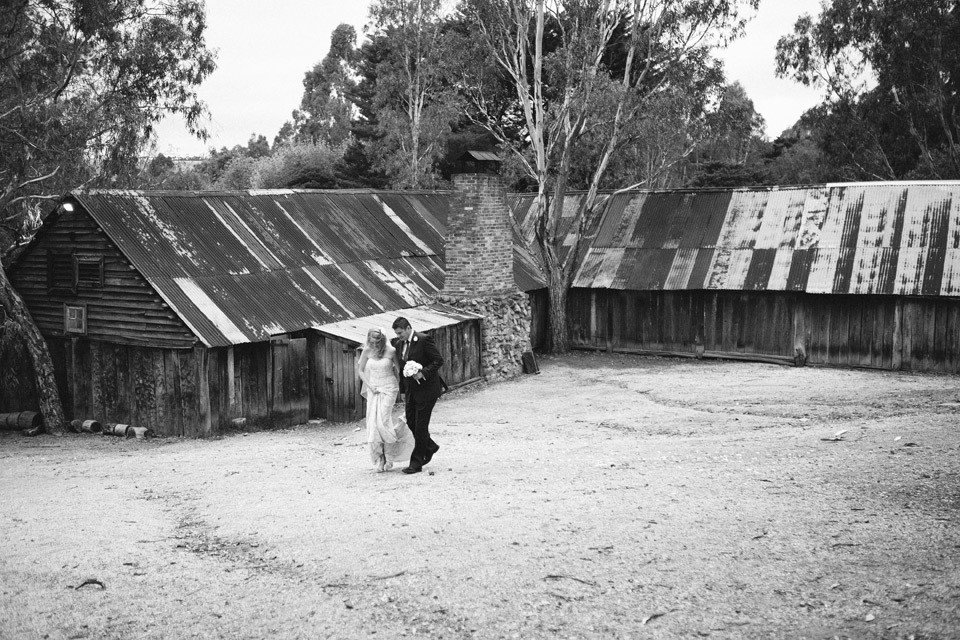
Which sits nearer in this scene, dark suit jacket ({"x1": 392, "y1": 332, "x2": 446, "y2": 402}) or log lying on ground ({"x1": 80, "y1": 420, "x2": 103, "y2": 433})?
dark suit jacket ({"x1": 392, "y1": 332, "x2": 446, "y2": 402})

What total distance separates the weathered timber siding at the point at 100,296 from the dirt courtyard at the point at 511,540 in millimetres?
3458

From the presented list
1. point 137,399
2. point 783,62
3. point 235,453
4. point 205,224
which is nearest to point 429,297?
point 205,224

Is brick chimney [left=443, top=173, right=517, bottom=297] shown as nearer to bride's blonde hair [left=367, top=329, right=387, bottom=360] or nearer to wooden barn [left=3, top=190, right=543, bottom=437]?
wooden barn [left=3, top=190, right=543, bottom=437]

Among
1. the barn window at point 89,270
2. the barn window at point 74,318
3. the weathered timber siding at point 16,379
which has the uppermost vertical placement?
the barn window at point 89,270

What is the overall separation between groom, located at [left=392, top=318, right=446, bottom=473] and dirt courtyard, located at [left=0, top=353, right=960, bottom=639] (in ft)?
2.08

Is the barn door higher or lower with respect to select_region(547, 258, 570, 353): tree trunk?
lower

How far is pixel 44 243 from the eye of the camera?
19141 mm

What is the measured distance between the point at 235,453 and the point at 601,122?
16820mm

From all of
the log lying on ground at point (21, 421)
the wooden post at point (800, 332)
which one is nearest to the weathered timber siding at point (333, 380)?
the log lying on ground at point (21, 421)

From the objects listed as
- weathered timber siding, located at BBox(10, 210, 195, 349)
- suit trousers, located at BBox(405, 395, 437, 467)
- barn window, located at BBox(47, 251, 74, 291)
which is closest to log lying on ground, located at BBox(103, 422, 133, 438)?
weathered timber siding, located at BBox(10, 210, 195, 349)

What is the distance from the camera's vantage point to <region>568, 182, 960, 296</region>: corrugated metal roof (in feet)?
76.4

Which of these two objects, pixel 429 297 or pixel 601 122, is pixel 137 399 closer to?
pixel 429 297

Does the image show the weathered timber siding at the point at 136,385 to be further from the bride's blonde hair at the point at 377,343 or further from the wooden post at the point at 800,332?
the wooden post at the point at 800,332

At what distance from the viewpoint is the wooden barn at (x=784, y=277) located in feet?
75.4
